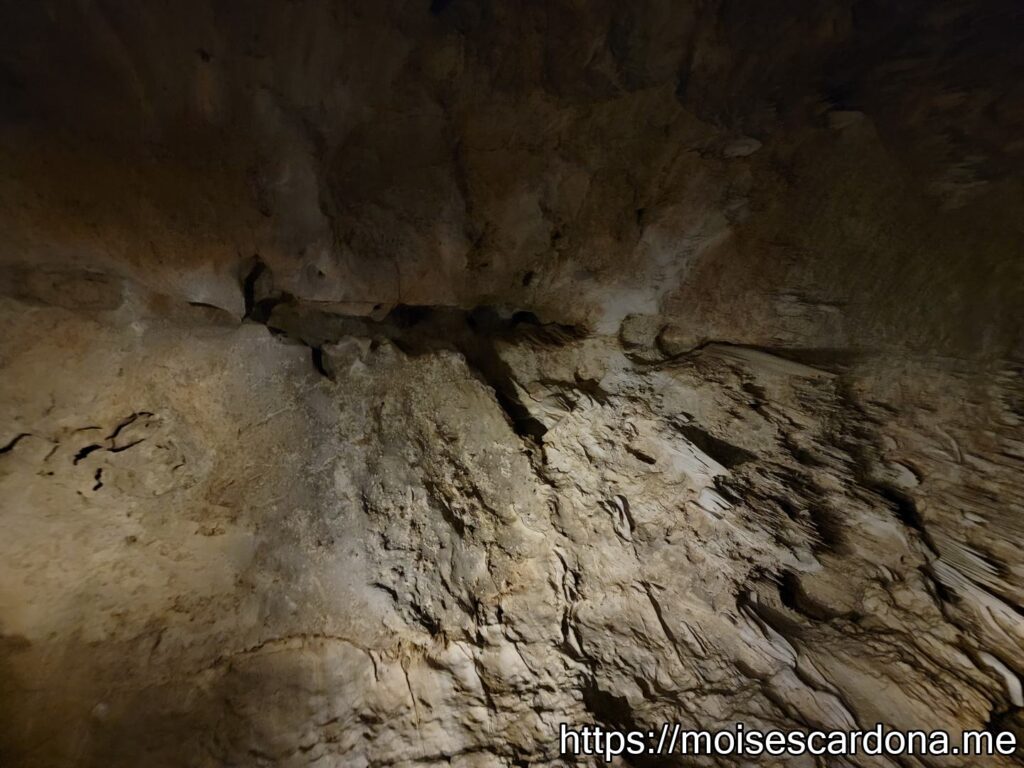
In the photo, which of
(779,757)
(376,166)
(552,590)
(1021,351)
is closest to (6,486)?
(376,166)

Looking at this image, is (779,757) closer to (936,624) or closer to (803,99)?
(936,624)

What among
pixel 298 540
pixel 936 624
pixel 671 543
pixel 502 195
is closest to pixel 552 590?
pixel 671 543

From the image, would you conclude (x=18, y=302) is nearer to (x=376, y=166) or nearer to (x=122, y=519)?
(x=122, y=519)

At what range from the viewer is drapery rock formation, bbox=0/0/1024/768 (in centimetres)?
195

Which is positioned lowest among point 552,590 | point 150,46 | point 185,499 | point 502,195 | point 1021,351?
point 552,590

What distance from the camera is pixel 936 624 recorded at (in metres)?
2.05

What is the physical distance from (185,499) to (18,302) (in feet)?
Result: 3.40

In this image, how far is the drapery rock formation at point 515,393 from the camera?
195 cm

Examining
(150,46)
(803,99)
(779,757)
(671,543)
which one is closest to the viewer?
(150,46)

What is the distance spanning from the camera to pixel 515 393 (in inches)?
103

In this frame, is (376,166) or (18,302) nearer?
(18,302)

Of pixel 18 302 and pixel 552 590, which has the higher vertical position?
pixel 18 302

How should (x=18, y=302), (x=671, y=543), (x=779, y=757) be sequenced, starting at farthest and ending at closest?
(x=671, y=543)
(x=779, y=757)
(x=18, y=302)

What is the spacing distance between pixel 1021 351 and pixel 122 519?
13.7 ft
